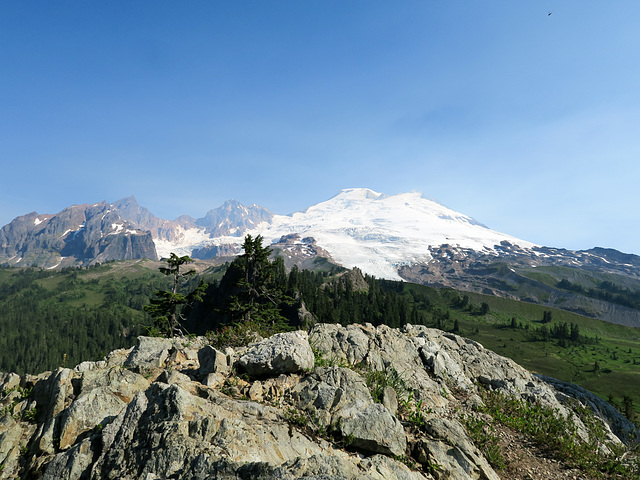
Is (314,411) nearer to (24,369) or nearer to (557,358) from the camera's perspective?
(557,358)

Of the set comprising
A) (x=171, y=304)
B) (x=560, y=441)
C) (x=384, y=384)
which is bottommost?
(x=560, y=441)

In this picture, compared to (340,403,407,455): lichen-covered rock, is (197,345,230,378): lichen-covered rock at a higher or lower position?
higher

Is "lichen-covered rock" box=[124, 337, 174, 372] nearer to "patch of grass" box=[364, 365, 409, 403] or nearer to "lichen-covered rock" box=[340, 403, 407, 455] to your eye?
"lichen-covered rock" box=[340, 403, 407, 455]

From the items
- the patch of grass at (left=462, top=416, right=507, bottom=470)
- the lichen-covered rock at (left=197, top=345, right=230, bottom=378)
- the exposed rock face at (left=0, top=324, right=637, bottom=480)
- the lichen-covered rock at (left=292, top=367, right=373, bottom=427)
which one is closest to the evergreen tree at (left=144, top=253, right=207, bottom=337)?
the exposed rock face at (left=0, top=324, right=637, bottom=480)

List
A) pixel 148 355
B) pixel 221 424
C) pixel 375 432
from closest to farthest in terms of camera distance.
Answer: pixel 221 424
pixel 375 432
pixel 148 355

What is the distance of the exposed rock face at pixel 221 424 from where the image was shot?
25.5 ft

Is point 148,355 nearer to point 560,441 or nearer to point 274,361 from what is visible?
point 274,361

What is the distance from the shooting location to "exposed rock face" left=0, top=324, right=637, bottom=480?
779 cm

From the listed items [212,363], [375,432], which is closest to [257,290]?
[212,363]

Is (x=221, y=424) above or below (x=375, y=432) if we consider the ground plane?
above

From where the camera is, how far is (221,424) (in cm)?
862

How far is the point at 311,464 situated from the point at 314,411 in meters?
3.80

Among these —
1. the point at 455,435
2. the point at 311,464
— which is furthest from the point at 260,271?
the point at 311,464

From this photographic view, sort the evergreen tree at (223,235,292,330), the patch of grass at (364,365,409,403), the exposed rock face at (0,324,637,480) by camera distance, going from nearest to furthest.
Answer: the exposed rock face at (0,324,637,480)
the patch of grass at (364,365,409,403)
the evergreen tree at (223,235,292,330)
